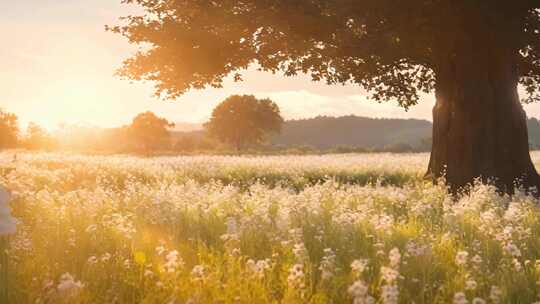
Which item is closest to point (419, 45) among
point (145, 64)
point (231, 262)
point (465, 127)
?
point (465, 127)

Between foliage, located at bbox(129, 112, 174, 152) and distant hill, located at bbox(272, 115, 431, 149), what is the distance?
2480 inches

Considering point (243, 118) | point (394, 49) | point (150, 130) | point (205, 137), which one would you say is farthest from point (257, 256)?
point (205, 137)

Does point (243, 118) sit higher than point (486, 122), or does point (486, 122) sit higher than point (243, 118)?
point (243, 118)

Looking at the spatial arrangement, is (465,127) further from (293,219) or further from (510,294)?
(510,294)

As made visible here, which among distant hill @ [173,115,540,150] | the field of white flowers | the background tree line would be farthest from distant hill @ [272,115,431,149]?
the field of white flowers

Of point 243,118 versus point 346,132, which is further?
point 346,132

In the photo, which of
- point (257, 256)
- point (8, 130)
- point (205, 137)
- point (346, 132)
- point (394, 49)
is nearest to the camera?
point (257, 256)

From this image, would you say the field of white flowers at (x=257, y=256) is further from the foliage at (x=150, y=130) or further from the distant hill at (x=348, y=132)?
the distant hill at (x=348, y=132)

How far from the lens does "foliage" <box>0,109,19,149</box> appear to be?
90419mm

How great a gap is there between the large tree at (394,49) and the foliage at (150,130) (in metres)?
85.2

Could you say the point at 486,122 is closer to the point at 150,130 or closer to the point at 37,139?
the point at 150,130

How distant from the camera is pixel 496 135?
17688 mm

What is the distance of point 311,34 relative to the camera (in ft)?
53.1

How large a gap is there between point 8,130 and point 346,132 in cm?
10869
